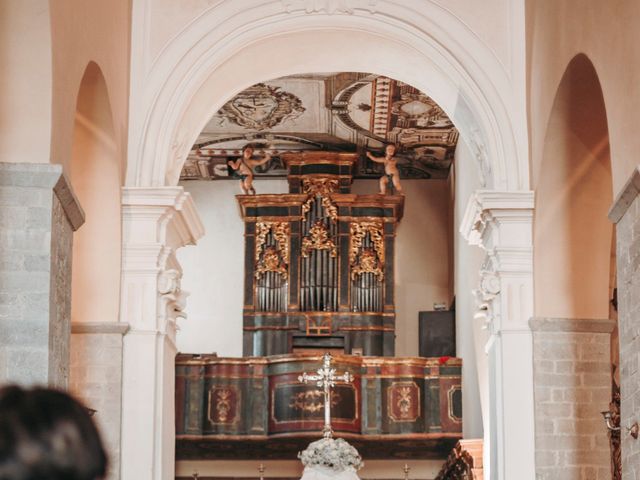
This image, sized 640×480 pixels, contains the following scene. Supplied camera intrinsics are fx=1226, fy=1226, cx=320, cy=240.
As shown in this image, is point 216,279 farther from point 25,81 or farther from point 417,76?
point 25,81

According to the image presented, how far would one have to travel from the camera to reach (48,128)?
8008mm

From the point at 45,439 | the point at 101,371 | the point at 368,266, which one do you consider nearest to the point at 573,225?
the point at 101,371

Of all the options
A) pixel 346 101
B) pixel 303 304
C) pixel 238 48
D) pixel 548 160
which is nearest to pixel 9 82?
pixel 238 48

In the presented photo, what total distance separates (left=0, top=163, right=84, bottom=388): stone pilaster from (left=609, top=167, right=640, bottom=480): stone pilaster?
11.8 feet

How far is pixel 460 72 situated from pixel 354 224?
32.4 feet

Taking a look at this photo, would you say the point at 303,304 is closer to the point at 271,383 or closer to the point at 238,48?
the point at 271,383

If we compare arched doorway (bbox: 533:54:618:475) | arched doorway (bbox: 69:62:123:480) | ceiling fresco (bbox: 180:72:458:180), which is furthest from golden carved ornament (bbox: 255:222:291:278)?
arched doorway (bbox: 533:54:618:475)

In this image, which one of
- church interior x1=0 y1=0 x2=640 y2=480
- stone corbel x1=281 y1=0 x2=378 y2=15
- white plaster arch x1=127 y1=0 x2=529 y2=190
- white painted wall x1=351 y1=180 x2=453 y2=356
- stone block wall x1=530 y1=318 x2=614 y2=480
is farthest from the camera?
white painted wall x1=351 y1=180 x2=453 y2=356

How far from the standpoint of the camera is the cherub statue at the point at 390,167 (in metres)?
21.4

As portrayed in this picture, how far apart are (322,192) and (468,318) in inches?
191

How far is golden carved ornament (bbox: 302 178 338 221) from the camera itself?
2183 cm

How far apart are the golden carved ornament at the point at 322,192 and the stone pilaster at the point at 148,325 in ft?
32.1

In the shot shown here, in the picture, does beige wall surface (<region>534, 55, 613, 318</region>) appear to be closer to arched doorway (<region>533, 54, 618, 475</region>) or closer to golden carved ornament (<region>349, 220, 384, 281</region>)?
arched doorway (<region>533, 54, 618, 475</region>)

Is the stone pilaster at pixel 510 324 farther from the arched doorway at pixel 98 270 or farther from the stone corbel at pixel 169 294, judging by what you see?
the arched doorway at pixel 98 270
